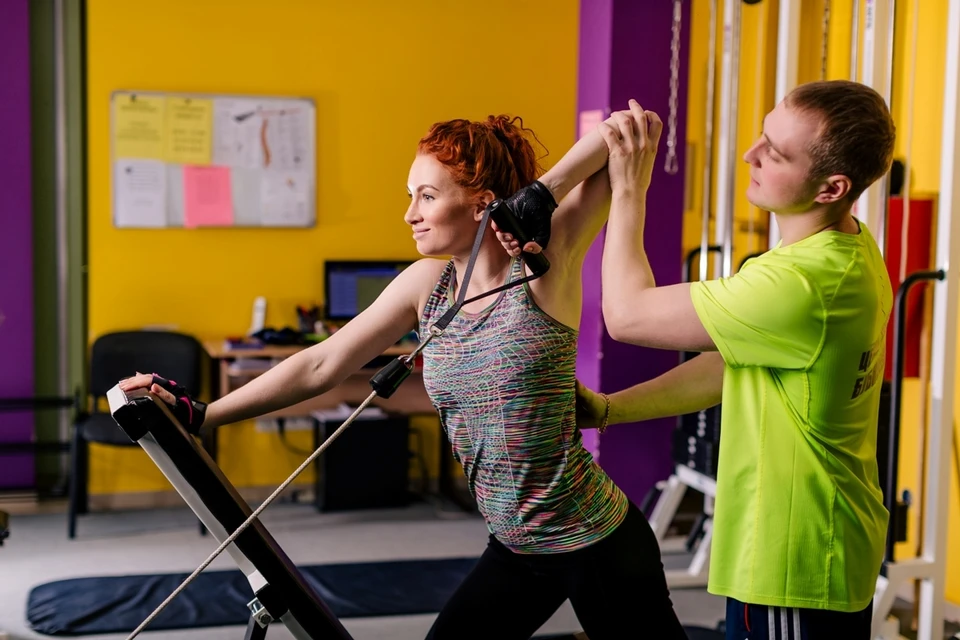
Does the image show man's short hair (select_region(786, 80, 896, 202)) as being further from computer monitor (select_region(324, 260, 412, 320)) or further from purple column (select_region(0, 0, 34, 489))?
purple column (select_region(0, 0, 34, 489))

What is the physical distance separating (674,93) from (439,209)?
A: 260cm

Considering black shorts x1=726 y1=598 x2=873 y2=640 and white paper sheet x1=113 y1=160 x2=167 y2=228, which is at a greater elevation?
white paper sheet x1=113 y1=160 x2=167 y2=228

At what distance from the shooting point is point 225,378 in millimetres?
4605

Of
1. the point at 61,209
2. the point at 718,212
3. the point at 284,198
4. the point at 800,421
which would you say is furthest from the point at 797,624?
the point at 61,209

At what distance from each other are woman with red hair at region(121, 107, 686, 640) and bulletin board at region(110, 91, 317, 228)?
337cm

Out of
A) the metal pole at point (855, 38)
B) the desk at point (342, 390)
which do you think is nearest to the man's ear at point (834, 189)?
the metal pole at point (855, 38)

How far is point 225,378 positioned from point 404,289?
10.1 feet

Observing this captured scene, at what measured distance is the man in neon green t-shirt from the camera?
53.5 inches

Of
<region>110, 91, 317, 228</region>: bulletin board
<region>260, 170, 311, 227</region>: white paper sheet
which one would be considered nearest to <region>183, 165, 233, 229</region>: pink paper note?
<region>110, 91, 317, 228</region>: bulletin board

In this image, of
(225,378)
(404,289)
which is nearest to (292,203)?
(225,378)

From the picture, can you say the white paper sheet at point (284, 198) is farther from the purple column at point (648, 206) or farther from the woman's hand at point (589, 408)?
the woman's hand at point (589, 408)

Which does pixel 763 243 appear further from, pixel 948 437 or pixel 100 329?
pixel 100 329

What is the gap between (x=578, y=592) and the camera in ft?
5.18

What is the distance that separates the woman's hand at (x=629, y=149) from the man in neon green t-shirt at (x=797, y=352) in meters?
0.01
